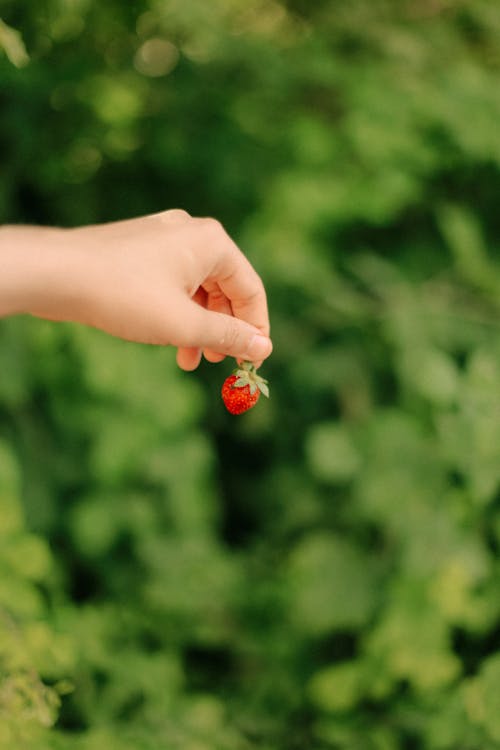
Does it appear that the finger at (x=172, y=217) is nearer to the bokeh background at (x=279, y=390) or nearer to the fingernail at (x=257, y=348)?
the fingernail at (x=257, y=348)

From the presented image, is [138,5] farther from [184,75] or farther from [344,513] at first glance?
[344,513]

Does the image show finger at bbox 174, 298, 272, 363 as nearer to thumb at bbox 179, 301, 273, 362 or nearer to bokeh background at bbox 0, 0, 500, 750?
thumb at bbox 179, 301, 273, 362

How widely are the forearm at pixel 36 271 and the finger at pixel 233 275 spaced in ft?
0.53

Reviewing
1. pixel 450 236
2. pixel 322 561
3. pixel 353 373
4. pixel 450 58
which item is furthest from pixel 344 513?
pixel 450 58

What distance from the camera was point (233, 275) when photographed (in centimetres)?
86

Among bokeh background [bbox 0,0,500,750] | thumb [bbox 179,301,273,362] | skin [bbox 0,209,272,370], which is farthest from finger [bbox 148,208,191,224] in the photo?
bokeh background [bbox 0,0,500,750]

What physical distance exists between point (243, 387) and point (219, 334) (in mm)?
122

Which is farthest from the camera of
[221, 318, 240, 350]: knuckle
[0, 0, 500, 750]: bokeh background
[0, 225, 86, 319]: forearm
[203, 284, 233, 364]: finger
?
[0, 0, 500, 750]: bokeh background

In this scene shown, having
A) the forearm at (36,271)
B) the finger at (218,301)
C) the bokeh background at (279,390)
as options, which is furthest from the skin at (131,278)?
the bokeh background at (279,390)

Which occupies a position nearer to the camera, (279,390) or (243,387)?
(243,387)

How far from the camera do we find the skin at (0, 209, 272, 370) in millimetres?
699

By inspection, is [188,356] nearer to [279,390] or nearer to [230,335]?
[230,335]

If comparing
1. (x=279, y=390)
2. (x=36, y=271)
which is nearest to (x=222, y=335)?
(x=36, y=271)

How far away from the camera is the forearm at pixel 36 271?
2.25 feet
